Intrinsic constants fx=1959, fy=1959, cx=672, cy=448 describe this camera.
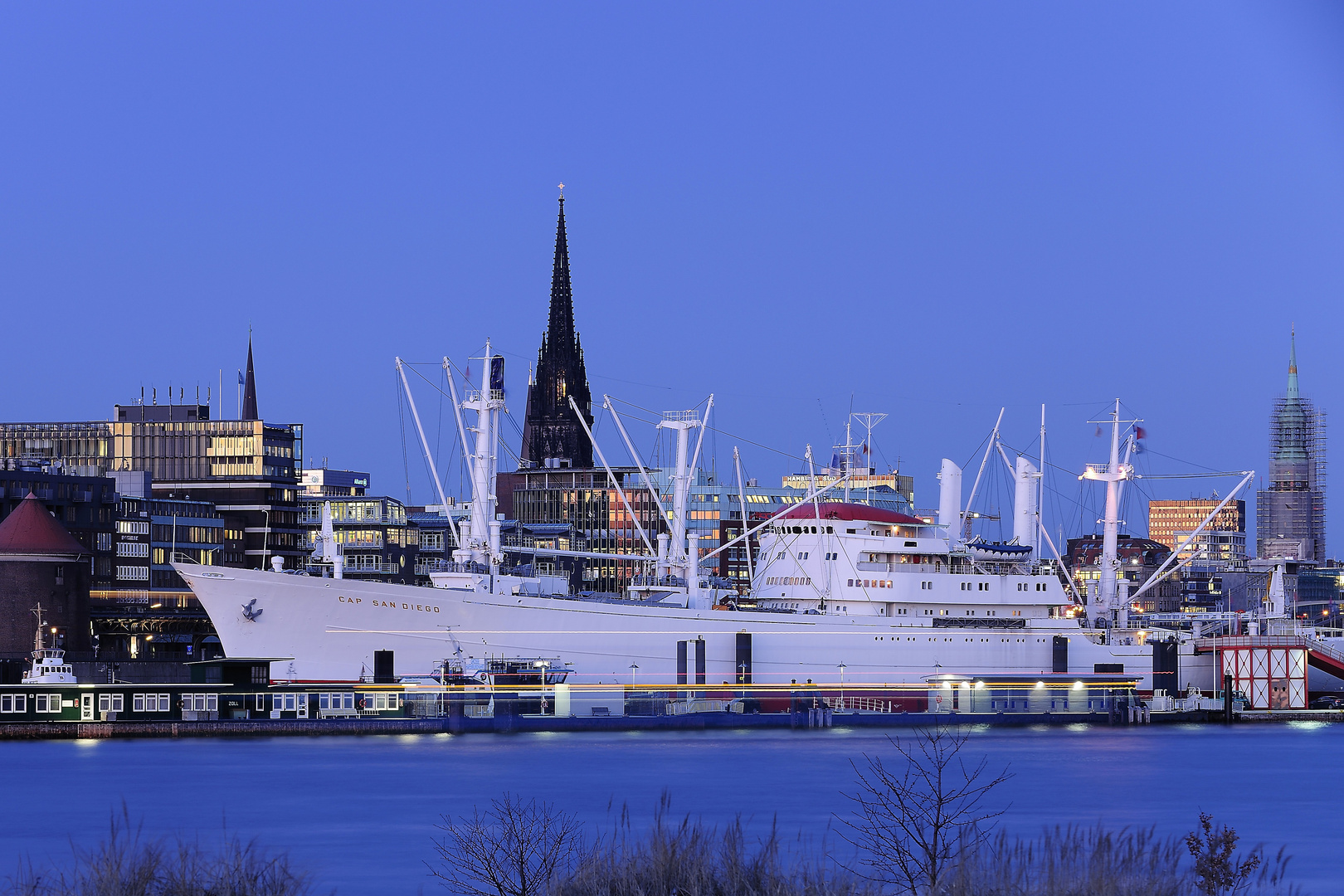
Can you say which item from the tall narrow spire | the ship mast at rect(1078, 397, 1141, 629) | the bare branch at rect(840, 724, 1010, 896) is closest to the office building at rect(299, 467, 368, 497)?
the tall narrow spire

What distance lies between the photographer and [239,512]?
134000 mm

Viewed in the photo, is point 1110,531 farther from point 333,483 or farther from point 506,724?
point 333,483

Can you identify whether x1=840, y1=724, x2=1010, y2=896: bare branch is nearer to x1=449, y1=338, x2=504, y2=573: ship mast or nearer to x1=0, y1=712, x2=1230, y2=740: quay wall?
x1=0, y1=712, x2=1230, y2=740: quay wall

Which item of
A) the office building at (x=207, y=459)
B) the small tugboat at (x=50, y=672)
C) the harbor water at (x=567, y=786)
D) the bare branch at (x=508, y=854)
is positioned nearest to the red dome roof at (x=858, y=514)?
the harbor water at (x=567, y=786)

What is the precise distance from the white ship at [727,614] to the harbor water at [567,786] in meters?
4.82

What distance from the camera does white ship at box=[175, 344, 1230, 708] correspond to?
79.9m

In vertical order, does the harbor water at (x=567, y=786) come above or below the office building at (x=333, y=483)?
below

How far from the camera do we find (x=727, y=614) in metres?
82.6

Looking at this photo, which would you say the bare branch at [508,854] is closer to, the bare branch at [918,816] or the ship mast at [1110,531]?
the bare branch at [918,816]

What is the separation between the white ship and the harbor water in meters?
4.82

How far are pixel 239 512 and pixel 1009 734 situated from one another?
69.0 meters

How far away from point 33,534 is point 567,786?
48.0 metres

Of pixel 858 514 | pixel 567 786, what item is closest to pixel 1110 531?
pixel 858 514

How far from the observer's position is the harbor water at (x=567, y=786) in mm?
47469
